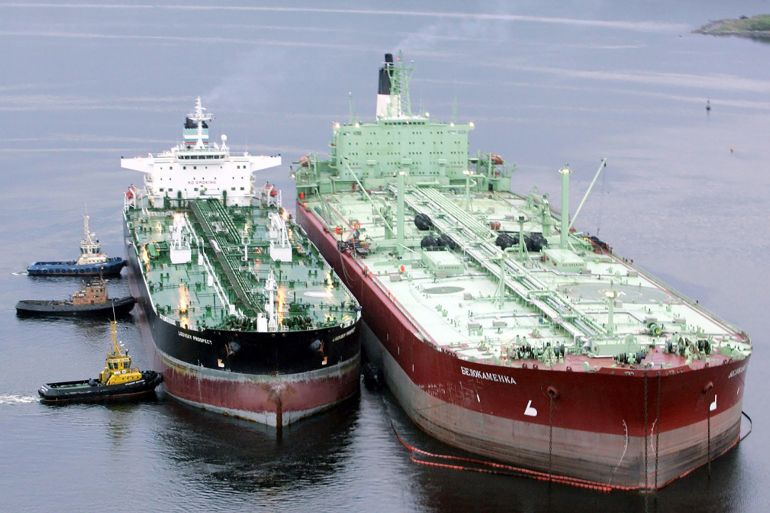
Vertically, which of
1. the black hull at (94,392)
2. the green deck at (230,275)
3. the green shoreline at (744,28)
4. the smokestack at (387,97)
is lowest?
the black hull at (94,392)

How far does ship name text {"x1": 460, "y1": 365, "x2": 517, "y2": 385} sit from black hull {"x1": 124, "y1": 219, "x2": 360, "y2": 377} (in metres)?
5.02

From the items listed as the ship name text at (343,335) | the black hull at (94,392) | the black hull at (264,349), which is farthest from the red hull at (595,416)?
the black hull at (94,392)

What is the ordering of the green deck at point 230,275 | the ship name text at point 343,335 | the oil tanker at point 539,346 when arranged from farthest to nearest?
the green deck at point 230,275
the ship name text at point 343,335
the oil tanker at point 539,346

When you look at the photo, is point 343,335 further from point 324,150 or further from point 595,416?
point 324,150

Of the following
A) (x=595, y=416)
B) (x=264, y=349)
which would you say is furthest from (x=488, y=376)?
(x=264, y=349)

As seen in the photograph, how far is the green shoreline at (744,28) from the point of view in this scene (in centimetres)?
18424

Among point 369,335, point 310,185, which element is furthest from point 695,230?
point 369,335

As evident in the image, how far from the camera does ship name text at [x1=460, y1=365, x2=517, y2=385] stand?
31.7 m

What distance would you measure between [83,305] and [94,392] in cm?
1066

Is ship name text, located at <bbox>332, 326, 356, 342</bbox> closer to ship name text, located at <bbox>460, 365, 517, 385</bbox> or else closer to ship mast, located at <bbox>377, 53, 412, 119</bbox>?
ship name text, located at <bbox>460, 365, 517, 385</bbox>

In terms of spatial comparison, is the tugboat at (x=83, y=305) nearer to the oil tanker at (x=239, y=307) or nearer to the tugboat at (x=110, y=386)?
the oil tanker at (x=239, y=307)

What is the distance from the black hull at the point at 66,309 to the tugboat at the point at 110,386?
30.1 feet

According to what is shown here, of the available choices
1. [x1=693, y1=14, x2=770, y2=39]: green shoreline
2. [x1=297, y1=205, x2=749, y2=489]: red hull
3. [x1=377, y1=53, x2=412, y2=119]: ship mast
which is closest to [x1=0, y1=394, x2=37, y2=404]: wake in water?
[x1=297, y1=205, x2=749, y2=489]: red hull

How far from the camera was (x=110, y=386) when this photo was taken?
3803cm
